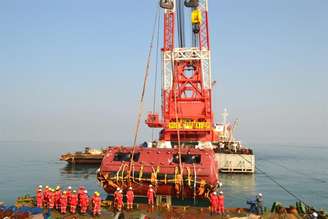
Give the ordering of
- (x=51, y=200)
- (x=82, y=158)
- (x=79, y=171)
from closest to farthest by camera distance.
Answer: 1. (x=51, y=200)
2. (x=79, y=171)
3. (x=82, y=158)

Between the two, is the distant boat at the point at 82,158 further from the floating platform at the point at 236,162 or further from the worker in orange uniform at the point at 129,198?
the worker in orange uniform at the point at 129,198

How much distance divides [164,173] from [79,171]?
3049 cm

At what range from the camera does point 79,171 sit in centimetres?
4978

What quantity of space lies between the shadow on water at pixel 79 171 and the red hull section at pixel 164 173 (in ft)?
71.2

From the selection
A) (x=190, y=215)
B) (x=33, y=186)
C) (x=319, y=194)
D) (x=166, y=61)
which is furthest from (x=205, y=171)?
(x=166, y=61)

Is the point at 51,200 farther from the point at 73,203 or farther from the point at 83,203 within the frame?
the point at 83,203

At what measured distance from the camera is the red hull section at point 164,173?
72.2 ft

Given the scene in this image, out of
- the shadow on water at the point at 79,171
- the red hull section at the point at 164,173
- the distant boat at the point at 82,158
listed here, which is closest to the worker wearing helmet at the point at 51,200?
the red hull section at the point at 164,173

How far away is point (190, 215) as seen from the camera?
714 inches

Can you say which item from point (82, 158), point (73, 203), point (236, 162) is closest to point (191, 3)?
point (236, 162)

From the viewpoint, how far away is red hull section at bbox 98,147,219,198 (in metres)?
22.0

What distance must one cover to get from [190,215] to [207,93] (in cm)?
3152

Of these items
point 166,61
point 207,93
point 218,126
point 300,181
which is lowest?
point 300,181

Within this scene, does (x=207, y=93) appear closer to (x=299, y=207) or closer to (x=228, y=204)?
(x=228, y=204)
